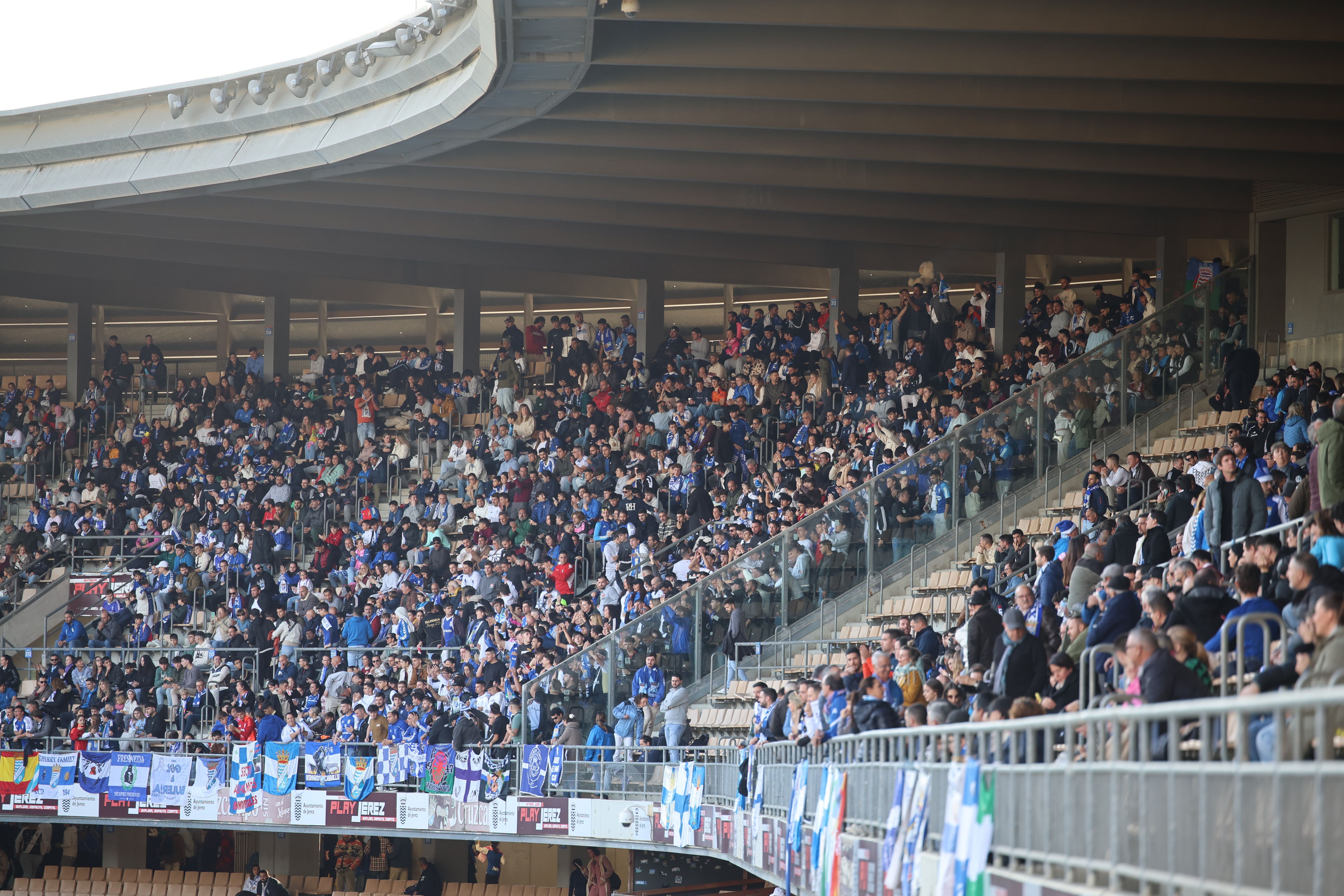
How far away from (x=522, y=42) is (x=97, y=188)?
963 cm

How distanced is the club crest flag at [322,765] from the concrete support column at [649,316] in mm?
12355

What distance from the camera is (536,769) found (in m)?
18.4

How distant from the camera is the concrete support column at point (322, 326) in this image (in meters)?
38.3

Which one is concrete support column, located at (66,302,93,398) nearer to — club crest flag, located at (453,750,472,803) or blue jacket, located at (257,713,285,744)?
blue jacket, located at (257,713,285,744)

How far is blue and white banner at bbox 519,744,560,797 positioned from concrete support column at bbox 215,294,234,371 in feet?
67.9

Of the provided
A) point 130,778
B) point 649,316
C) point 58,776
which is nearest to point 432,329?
point 649,316

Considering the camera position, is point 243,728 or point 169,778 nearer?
point 169,778

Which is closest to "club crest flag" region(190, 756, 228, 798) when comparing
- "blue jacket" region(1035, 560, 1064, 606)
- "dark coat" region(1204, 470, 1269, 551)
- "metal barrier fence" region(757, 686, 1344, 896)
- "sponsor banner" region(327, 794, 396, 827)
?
"sponsor banner" region(327, 794, 396, 827)

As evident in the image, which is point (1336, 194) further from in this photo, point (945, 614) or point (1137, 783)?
point (1137, 783)

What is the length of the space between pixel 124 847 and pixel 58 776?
18.5ft

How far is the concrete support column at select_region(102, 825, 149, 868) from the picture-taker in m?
26.0

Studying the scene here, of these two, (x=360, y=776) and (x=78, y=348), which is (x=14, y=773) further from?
(x=78, y=348)

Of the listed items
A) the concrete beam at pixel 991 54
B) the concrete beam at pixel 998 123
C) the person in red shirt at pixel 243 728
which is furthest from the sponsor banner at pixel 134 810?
the concrete beam at pixel 991 54

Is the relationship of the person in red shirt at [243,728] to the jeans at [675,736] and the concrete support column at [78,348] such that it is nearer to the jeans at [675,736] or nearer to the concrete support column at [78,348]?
the jeans at [675,736]
